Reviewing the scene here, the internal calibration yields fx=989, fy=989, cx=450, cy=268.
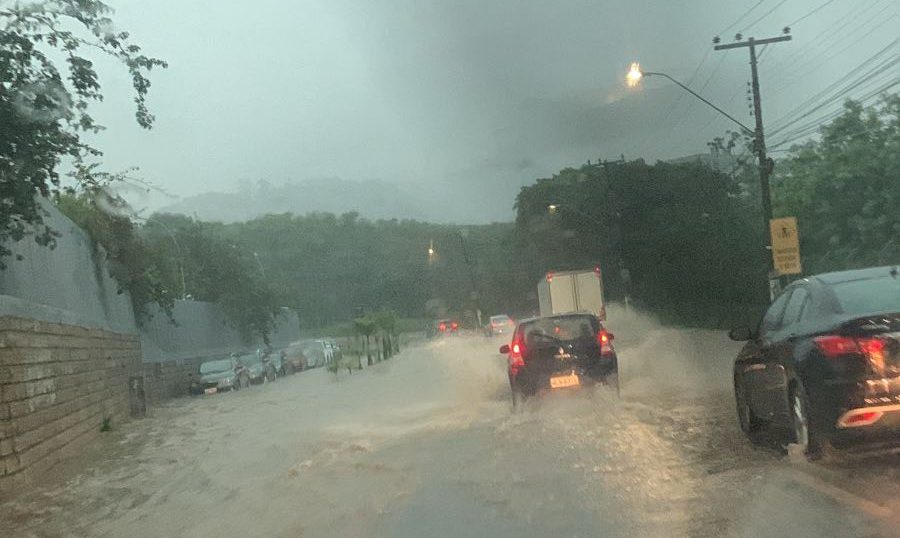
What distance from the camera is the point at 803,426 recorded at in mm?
7902

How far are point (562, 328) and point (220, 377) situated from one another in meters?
20.8

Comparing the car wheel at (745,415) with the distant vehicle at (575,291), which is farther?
the distant vehicle at (575,291)

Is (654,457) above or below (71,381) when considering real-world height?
below

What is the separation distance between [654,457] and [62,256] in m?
12.9

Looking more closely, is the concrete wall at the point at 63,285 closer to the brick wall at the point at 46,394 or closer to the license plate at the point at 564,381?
the brick wall at the point at 46,394

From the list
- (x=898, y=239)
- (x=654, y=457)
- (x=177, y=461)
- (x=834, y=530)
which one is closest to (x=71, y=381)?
(x=177, y=461)

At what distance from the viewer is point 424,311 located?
88125 millimetres

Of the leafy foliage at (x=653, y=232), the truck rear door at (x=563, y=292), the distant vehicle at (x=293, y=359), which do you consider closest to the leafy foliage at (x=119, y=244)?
the truck rear door at (x=563, y=292)

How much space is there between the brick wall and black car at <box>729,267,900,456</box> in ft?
25.1

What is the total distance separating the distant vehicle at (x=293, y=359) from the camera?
43594 millimetres

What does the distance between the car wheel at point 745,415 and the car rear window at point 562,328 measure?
14.1ft

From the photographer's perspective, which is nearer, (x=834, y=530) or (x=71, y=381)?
(x=834, y=530)

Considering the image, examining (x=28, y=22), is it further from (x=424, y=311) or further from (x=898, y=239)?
(x=424, y=311)

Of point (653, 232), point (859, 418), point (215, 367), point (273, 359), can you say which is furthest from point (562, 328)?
point (653, 232)
